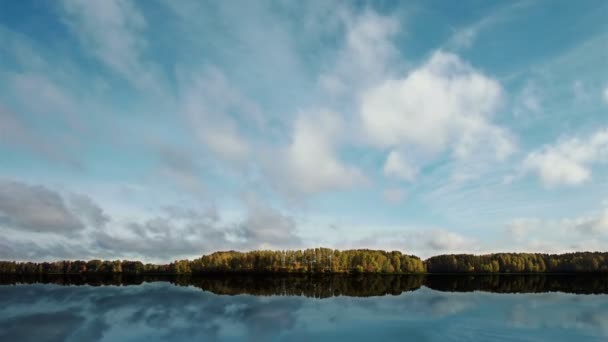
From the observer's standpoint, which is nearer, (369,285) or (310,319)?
(310,319)

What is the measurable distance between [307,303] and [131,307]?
3147 cm

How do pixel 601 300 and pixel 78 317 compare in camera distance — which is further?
pixel 601 300

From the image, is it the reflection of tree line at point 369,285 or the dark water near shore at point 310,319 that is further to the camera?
the reflection of tree line at point 369,285

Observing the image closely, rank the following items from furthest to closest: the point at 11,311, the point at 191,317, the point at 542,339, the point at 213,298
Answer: the point at 213,298
the point at 11,311
the point at 191,317
the point at 542,339

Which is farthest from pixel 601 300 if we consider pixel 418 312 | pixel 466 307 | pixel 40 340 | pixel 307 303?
pixel 40 340

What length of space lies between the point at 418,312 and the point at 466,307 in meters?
11.1

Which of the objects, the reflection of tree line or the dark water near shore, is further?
the reflection of tree line

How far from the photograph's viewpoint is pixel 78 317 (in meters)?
56.2

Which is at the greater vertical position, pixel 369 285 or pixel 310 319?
pixel 310 319

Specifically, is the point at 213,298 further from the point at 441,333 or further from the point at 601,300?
the point at 601,300

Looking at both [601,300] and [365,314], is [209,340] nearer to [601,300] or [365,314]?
[365,314]

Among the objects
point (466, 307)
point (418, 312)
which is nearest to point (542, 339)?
point (418, 312)

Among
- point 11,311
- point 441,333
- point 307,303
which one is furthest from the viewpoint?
point 307,303

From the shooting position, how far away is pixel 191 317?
55.8 metres
